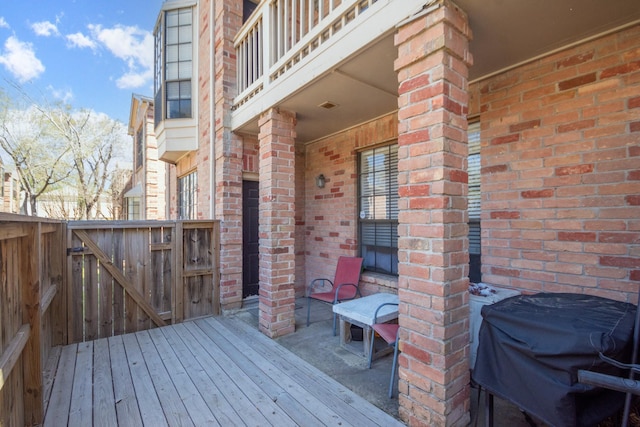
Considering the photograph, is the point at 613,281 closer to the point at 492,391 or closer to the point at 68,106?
the point at 492,391

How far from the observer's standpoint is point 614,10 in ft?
6.00

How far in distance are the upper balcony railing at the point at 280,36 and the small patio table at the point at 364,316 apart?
246cm

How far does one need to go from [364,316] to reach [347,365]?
491 mm

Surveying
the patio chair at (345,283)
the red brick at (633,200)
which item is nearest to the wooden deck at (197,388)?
the patio chair at (345,283)

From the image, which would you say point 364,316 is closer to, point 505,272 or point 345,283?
point 345,283

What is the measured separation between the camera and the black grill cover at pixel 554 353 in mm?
1228

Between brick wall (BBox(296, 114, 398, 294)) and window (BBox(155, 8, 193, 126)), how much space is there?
253 centimetres

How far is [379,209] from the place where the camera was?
13.2 feet

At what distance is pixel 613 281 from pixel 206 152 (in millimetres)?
4986

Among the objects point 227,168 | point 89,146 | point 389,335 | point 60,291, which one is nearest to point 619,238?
point 389,335

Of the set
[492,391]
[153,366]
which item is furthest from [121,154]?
[492,391]

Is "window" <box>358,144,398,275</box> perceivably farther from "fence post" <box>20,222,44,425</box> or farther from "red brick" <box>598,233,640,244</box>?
"fence post" <box>20,222,44,425</box>

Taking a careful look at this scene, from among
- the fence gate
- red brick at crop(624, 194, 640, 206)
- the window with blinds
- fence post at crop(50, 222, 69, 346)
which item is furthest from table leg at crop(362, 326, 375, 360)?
the window with blinds

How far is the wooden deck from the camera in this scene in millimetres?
2027
